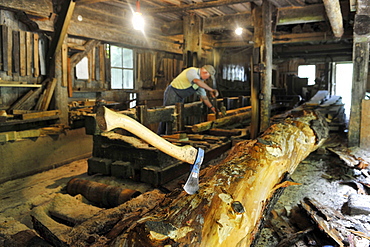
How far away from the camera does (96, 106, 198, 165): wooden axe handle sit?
6.69 ft

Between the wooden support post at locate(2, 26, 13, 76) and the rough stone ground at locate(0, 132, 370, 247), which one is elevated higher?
the wooden support post at locate(2, 26, 13, 76)

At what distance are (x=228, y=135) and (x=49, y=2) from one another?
15.5 ft

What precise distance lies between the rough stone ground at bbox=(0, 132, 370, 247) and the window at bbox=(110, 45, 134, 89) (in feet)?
11.8

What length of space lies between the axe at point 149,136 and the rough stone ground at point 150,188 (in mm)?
1197

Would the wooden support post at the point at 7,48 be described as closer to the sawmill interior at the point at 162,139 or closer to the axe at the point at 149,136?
the sawmill interior at the point at 162,139

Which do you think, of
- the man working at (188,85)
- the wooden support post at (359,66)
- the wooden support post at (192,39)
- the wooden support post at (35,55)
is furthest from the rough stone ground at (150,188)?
the wooden support post at (192,39)

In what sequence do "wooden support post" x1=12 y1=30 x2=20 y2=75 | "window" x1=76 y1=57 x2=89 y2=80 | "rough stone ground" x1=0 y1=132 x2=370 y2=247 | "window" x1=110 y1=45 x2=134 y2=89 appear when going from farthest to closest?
"window" x1=110 y1=45 x2=134 y2=89
"window" x1=76 y1=57 x2=89 y2=80
"wooden support post" x1=12 y1=30 x2=20 y2=75
"rough stone ground" x1=0 y1=132 x2=370 y2=247

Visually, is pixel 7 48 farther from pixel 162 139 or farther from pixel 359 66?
pixel 359 66

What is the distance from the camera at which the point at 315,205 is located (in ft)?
11.6

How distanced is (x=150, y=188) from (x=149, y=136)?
2.31 metres

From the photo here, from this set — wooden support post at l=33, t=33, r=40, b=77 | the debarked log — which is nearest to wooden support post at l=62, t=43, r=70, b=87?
wooden support post at l=33, t=33, r=40, b=77

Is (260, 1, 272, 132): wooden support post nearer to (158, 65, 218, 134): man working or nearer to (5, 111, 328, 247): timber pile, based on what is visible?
(158, 65, 218, 134): man working

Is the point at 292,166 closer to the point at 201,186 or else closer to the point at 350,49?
the point at 201,186

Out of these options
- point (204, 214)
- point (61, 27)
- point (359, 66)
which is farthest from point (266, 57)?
point (204, 214)
